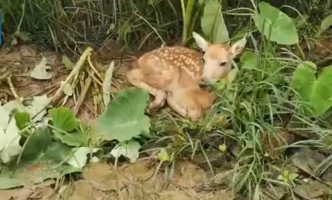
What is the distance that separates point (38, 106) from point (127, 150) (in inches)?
21.1

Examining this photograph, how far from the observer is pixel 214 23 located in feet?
14.0

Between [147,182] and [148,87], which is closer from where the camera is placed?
[147,182]

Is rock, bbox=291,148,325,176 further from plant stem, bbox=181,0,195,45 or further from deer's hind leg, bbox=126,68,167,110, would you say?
plant stem, bbox=181,0,195,45

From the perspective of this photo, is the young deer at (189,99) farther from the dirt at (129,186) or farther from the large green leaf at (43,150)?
the large green leaf at (43,150)

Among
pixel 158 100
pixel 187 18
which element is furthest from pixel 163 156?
pixel 187 18

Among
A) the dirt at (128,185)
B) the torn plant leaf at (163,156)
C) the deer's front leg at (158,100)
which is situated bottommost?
the dirt at (128,185)

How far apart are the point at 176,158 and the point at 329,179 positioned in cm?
64

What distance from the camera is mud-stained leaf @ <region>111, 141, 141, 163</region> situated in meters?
3.80

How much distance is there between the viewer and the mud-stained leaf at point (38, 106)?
4.02 meters

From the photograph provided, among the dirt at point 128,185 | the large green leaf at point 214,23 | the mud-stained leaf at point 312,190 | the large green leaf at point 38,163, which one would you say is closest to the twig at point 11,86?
the large green leaf at point 38,163

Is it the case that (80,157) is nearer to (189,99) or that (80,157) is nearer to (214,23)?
(189,99)

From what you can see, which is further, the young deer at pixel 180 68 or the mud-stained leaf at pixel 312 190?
the young deer at pixel 180 68

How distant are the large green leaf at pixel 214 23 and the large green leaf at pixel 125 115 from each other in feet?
1.83

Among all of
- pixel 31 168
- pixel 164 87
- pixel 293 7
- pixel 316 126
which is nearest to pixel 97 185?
pixel 31 168
